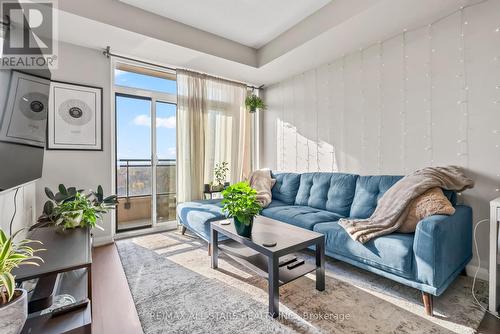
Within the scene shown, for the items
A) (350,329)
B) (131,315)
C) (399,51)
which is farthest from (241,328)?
(399,51)

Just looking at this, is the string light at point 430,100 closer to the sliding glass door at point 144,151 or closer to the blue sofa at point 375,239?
the blue sofa at point 375,239

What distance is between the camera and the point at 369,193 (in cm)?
252

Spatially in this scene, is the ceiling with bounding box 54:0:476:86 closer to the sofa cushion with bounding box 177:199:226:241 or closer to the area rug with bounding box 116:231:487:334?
the sofa cushion with bounding box 177:199:226:241

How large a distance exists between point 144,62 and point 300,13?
7.15 feet

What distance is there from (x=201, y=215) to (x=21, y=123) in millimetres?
1704

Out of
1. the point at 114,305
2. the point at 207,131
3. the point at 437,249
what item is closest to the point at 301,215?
the point at 437,249

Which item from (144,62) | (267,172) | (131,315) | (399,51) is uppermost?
(144,62)

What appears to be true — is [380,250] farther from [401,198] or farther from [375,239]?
[401,198]

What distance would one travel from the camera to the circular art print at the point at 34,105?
1.48m

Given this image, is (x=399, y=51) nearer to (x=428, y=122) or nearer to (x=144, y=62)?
(x=428, y=122)

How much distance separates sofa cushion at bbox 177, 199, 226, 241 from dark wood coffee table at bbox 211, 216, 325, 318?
0.27m

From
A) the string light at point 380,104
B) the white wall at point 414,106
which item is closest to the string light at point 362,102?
the white wall at point 414,106

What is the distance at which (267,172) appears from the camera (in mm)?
3756

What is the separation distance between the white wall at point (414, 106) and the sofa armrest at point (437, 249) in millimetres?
634
